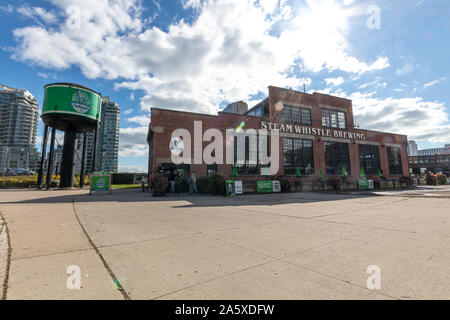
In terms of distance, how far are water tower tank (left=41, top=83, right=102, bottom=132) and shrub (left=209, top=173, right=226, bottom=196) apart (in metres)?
15.3

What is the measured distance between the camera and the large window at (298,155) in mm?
23406

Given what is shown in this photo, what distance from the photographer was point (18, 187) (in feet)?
71.9

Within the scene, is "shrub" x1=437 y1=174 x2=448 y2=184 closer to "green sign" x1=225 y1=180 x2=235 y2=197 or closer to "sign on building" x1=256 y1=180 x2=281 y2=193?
"sign on building" x1=256 y1=180 x2=281 y2=193

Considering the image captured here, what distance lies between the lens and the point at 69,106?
20031mm

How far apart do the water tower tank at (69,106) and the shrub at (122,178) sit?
51.3ft

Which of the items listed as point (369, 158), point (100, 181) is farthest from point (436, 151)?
point (100, 181)

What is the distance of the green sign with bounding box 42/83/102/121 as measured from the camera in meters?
19.7

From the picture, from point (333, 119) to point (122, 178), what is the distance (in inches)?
1384

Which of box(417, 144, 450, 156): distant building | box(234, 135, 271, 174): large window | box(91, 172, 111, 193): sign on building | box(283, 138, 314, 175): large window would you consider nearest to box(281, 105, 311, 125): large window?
box(283, 138, 314, 175): large window

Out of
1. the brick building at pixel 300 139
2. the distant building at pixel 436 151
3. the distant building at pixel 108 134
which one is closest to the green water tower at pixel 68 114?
the brick building at pixel 300 139

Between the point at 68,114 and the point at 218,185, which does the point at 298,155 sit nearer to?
the point at 218,185

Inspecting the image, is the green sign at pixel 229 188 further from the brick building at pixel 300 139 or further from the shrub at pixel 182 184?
the shrub at pixel 182 184
